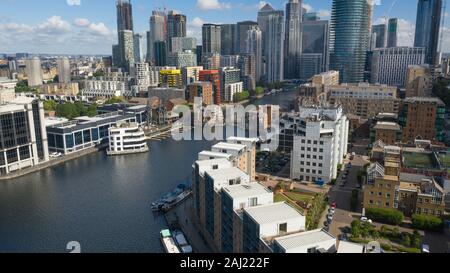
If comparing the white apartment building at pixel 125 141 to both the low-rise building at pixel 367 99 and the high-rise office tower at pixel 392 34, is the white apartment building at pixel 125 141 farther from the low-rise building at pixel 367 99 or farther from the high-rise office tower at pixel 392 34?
the high-rise office tower at pixel 392 34

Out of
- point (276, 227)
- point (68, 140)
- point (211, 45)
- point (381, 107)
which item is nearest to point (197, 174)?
point (276, 227)

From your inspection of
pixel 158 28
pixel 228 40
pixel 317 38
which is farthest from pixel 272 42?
pixel 158 28

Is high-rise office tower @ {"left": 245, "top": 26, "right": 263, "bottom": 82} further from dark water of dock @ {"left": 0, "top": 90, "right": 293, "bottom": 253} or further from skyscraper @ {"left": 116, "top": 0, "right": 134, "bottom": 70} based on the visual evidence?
dark water of dock @ {"left": 0, "top": 90, "right": 293, "bottom": 253}

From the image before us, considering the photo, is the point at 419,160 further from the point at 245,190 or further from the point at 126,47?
the point at 126,47

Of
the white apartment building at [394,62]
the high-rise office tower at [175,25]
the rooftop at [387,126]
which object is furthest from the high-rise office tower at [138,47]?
the rooftop at [387,126]

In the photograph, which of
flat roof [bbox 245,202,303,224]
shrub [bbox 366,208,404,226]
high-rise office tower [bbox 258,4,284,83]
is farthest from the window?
high-rise office tower [bbox 258,4,284,83]

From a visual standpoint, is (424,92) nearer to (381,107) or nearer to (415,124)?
(381,107)
